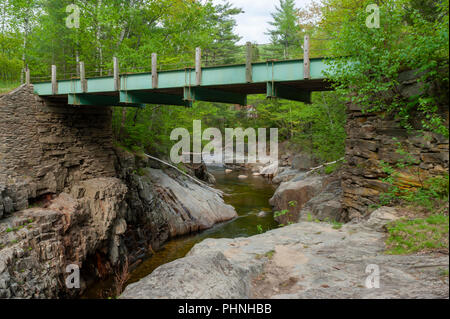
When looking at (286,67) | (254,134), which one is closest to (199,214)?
(286,67)

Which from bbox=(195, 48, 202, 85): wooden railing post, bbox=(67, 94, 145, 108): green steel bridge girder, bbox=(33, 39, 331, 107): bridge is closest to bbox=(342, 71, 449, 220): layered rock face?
bbox=(33, 39, 331, 107): bridge

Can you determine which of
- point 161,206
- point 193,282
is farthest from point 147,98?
point 193,282

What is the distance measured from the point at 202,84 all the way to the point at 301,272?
867 centimetres

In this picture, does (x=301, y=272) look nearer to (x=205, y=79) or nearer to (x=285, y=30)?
(x=205, y=79)

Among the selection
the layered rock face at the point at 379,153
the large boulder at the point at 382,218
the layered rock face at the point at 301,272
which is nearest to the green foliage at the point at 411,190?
the layered rock face at the point at 379,153

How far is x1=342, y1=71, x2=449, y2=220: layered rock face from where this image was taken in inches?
331

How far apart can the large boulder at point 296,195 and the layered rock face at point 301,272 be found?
9.58 metres

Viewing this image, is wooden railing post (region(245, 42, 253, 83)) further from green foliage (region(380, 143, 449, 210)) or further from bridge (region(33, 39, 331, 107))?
green foliage (region(380, 143, 449, 210))

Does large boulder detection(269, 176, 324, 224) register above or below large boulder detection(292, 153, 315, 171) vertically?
below

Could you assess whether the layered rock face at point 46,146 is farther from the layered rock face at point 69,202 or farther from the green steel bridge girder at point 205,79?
A: the green steel bridge girder at point 205,79

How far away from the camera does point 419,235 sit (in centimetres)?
679

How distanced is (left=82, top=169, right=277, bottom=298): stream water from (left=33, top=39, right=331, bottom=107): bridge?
5.61 meters
